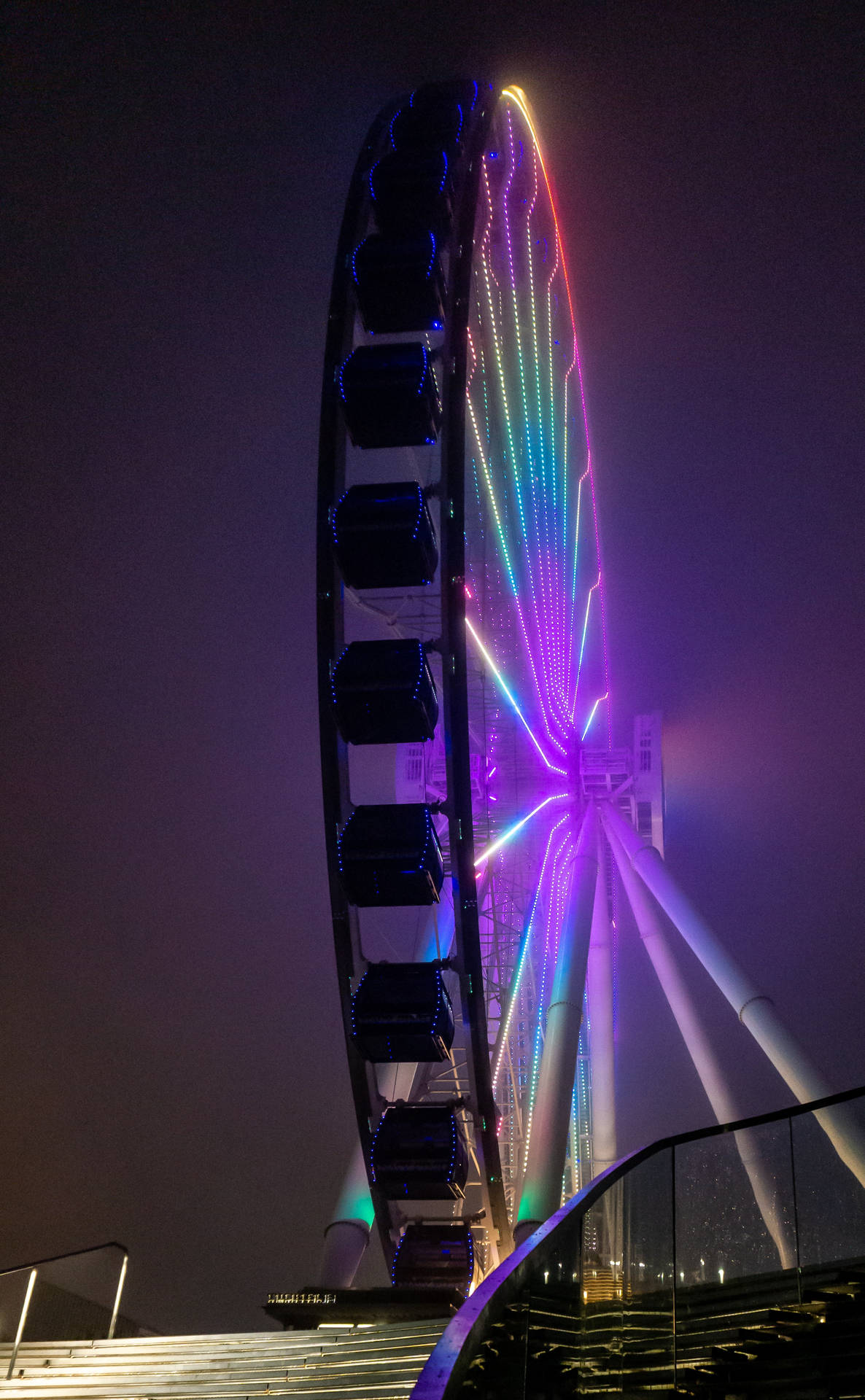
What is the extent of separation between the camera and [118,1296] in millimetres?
9609

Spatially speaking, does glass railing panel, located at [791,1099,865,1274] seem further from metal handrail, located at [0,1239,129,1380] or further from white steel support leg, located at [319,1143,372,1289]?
metal handrail, located at [0,1239,129,1380]

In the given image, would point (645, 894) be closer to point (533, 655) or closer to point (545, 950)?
point (545, 950)

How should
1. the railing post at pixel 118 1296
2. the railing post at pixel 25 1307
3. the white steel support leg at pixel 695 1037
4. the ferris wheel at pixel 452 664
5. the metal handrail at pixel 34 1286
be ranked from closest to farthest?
the white steel support leg at pixel 695 1037, the metal handrail at pixel 34 1286, the railing post at pixel 25 1307, the ferris wheel at pixel 452 664, the railing post at pixel 118 1296

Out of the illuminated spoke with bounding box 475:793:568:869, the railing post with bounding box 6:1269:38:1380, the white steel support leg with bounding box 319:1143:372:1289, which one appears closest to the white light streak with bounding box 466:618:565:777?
the illuminated spoke with bounding box 475:793:568:869

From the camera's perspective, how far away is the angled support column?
1502cm

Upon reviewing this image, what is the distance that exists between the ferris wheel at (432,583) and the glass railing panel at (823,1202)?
220 centimetres

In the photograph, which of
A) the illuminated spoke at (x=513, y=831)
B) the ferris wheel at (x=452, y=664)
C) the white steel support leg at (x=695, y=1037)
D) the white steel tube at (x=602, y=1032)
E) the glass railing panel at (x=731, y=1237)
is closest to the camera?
the glass railing panel at (x=731, y=1237)

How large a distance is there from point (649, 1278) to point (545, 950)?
6593 mm

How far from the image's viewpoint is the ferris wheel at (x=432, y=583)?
28.6ft

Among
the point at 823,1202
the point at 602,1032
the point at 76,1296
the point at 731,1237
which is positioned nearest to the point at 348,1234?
the point at 76,1296

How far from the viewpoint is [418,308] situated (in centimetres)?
916

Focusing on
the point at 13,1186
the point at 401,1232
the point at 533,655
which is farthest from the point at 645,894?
the point at 13,1186

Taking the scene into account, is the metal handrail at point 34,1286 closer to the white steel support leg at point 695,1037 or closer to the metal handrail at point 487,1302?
the metal handrail at point 487,1302

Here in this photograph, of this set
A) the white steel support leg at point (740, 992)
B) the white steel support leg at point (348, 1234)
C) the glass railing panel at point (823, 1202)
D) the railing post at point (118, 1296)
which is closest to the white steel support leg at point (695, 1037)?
the glass railing panel at point (823, 1202)
